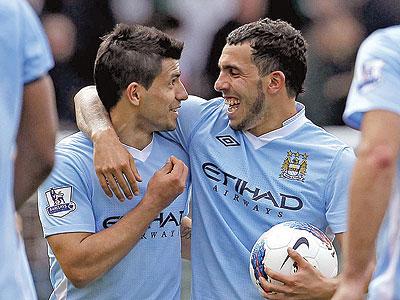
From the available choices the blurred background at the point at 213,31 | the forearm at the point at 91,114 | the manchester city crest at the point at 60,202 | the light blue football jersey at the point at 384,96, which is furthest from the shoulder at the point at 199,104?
the blurred background at the point at 213,31

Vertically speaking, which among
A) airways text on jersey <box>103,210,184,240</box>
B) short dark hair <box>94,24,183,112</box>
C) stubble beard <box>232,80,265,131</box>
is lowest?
airways text on jersey <box>103,210,184,240</box>

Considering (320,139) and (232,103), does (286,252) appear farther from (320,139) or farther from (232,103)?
(232,103)

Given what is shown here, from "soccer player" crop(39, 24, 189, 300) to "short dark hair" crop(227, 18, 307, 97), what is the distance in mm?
368

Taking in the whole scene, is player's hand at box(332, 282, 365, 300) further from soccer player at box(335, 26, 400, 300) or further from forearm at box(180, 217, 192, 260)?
forearm at box(180, 217, 192, 260)

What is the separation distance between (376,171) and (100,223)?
6.47 feet

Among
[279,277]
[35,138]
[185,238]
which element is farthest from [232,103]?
[35,138]

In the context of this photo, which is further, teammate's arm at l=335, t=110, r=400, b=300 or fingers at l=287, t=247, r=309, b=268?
fingers at l=287, t=247, r=309, b=268

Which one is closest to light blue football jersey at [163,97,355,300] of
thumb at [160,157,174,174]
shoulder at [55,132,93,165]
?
thumb at [160,157,174,174]

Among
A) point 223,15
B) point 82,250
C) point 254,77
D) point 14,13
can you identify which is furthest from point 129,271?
point 223,15

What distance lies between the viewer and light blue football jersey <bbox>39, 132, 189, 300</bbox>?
493 cm

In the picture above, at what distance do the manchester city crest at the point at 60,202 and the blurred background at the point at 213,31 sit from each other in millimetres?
4805

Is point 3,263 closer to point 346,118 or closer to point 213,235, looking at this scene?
point 346,118

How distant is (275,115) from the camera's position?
526 centimetres

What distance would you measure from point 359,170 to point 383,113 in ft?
0.64
